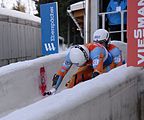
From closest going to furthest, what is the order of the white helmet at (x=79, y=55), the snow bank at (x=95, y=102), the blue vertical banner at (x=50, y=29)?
the snow bank at (x=95, y=102) < the white helmet at (x=79, y=55) < the blue vertical banner at (x=50, y=29)

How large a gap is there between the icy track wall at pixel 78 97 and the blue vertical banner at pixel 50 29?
178 inches

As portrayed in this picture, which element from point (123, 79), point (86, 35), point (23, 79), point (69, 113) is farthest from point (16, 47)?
point (69, 113)

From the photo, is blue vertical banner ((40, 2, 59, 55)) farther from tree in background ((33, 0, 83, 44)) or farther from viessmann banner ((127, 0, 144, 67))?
tree in background ((33, 0, 83, 44))

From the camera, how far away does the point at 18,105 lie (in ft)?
21.5

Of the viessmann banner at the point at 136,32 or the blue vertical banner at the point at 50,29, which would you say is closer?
the viessmann banner at the point at 136,32

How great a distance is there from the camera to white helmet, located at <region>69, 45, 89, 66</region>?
6.01 m

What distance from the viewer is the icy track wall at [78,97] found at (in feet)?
10.1

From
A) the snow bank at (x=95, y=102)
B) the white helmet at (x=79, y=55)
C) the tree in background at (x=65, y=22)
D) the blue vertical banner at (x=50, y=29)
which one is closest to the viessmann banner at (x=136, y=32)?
the snow bank at (x=95, y=102)

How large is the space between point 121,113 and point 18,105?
270cm

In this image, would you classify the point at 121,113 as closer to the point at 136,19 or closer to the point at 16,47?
the point at 136,19

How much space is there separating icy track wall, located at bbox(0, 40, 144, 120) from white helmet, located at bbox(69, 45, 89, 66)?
1.03 metres

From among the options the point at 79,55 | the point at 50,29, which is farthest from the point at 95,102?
the point at 50,29

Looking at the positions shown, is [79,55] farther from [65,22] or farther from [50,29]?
[65,22]

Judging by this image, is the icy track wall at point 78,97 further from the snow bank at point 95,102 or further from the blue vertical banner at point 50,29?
the blue vertical banner at point 50,29
